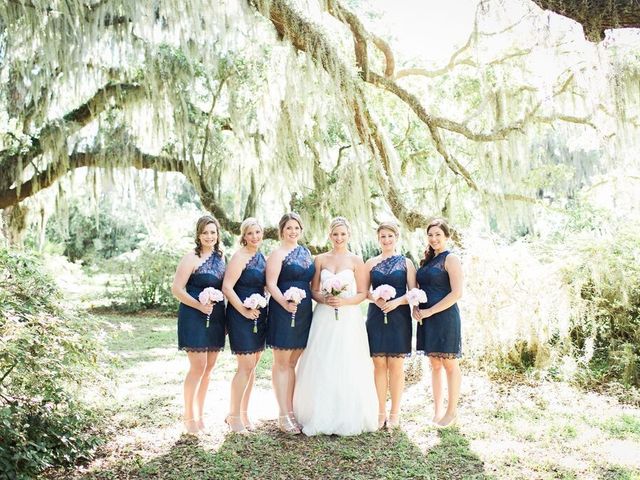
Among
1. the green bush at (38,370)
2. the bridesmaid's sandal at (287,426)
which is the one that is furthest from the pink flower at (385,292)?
the green bush at (38,370)

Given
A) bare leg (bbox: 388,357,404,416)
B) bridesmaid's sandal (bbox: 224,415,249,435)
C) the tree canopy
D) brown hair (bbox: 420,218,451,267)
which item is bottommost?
bridesmaid's sandal (bbox: 224,415,249,435)

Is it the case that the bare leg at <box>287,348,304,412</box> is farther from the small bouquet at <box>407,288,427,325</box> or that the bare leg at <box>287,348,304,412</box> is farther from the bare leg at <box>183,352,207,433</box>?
the small bouquet at <box>407,288,427,325</box>

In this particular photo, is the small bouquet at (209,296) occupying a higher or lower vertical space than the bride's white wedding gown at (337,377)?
higher

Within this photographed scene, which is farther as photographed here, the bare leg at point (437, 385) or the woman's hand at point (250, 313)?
A: the bare leg at point (437, 385)

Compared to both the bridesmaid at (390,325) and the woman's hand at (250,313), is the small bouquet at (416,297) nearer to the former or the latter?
the bridesmaid at (390,325)

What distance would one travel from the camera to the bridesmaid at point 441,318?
4.86m

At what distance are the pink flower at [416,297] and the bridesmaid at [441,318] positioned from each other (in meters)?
0.18

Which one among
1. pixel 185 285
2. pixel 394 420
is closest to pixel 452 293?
pixel 394 420

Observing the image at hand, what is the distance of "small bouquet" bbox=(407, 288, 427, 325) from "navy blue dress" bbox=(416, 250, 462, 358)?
228mm

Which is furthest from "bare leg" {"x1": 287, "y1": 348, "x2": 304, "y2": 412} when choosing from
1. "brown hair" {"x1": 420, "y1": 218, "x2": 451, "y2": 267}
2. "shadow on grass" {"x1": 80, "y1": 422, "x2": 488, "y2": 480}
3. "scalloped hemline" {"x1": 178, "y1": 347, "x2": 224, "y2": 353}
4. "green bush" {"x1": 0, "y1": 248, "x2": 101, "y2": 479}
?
"green bush" {"x1": 0, "y1": 248, "x2": 101, "y2": 479}

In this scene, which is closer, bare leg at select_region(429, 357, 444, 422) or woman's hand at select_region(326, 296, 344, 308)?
woman's hand at select_region(326, 296, 344, 308)

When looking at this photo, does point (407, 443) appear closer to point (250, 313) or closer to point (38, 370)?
point (250, 313)

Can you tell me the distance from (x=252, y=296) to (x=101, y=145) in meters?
5.32

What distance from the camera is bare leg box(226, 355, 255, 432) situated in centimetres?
467
